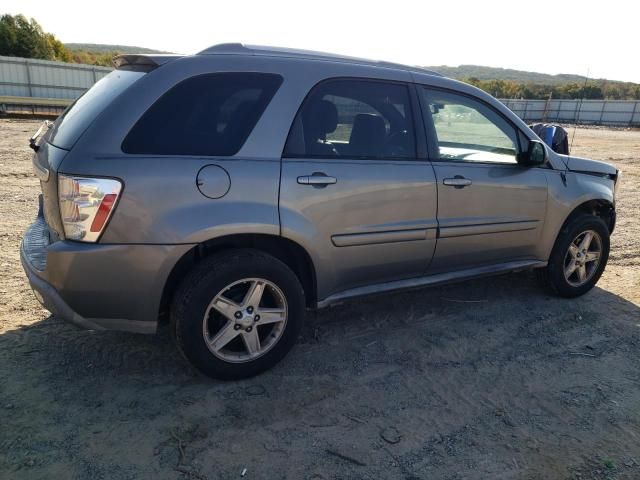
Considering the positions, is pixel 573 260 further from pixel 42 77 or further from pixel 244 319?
pixel 42 77

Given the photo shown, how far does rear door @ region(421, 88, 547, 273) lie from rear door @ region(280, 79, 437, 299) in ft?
0.49

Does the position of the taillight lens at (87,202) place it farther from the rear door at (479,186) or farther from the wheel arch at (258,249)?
the rear door at (479,186)

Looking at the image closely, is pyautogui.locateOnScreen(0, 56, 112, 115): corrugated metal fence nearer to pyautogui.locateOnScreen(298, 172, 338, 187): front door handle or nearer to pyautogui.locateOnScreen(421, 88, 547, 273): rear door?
pyautogui.locateOnScreen(421, 88, 547, 273): rear door

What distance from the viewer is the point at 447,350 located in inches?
139

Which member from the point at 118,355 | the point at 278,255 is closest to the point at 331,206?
the point at 278,255

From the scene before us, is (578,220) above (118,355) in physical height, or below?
above

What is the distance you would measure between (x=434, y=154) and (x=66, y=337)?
2839mm

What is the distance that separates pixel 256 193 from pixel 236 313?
0.71 meters

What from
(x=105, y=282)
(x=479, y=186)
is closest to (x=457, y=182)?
(x=479, y=186)

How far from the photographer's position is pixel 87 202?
2514 millimetres

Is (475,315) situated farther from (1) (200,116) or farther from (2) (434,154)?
(1) (200,116)

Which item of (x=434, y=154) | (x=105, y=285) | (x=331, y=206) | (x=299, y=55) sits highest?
(x=299, y=55)

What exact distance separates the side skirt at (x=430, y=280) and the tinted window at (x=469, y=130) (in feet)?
2.81

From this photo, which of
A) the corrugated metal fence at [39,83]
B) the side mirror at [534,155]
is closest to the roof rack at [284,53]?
the side mirror at [534,155]
